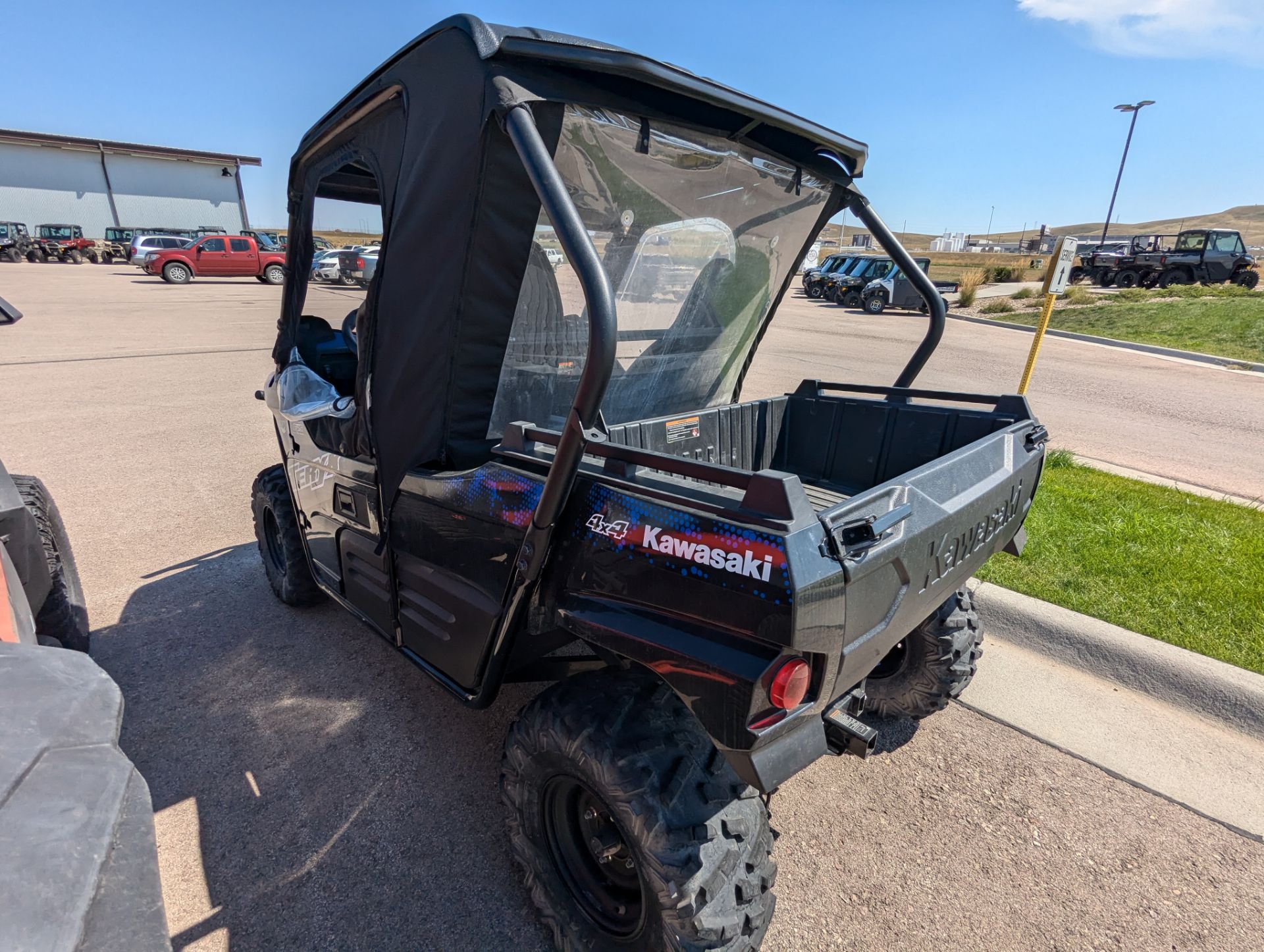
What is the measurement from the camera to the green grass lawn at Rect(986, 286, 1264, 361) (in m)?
14.9

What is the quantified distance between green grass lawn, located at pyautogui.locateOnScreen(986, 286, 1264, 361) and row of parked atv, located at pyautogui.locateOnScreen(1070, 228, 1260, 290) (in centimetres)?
407

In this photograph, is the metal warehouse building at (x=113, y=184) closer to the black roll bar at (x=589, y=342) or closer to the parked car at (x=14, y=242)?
the parked car at (x=14, y=242)

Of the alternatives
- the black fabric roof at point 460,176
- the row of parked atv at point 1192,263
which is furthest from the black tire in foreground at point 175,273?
the row of parked atv at point 1192,263

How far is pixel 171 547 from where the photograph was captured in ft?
15.3

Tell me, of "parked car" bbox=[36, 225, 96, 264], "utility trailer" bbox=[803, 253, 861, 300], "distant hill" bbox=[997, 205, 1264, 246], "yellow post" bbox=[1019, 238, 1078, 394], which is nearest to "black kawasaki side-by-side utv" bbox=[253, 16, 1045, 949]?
"yellow post" bbox=[1019, 238, 1078, 394]

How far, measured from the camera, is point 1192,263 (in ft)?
93.0

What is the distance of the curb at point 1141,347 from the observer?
12.9 m

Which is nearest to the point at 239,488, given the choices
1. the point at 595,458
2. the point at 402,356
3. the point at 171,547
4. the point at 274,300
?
the point at 171,547

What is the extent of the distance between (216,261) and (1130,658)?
34.6 meters

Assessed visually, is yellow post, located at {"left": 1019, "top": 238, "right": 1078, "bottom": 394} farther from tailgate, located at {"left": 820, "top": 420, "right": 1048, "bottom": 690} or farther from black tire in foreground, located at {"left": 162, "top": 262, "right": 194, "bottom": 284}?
black tire in foreground, located at {"left": 162, "top": 262, "right": 194, "bottom": 284}

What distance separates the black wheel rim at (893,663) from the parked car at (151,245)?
35.4m

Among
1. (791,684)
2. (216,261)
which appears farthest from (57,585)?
(216,261)

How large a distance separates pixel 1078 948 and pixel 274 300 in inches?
1013

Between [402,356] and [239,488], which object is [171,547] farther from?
[402,356]
